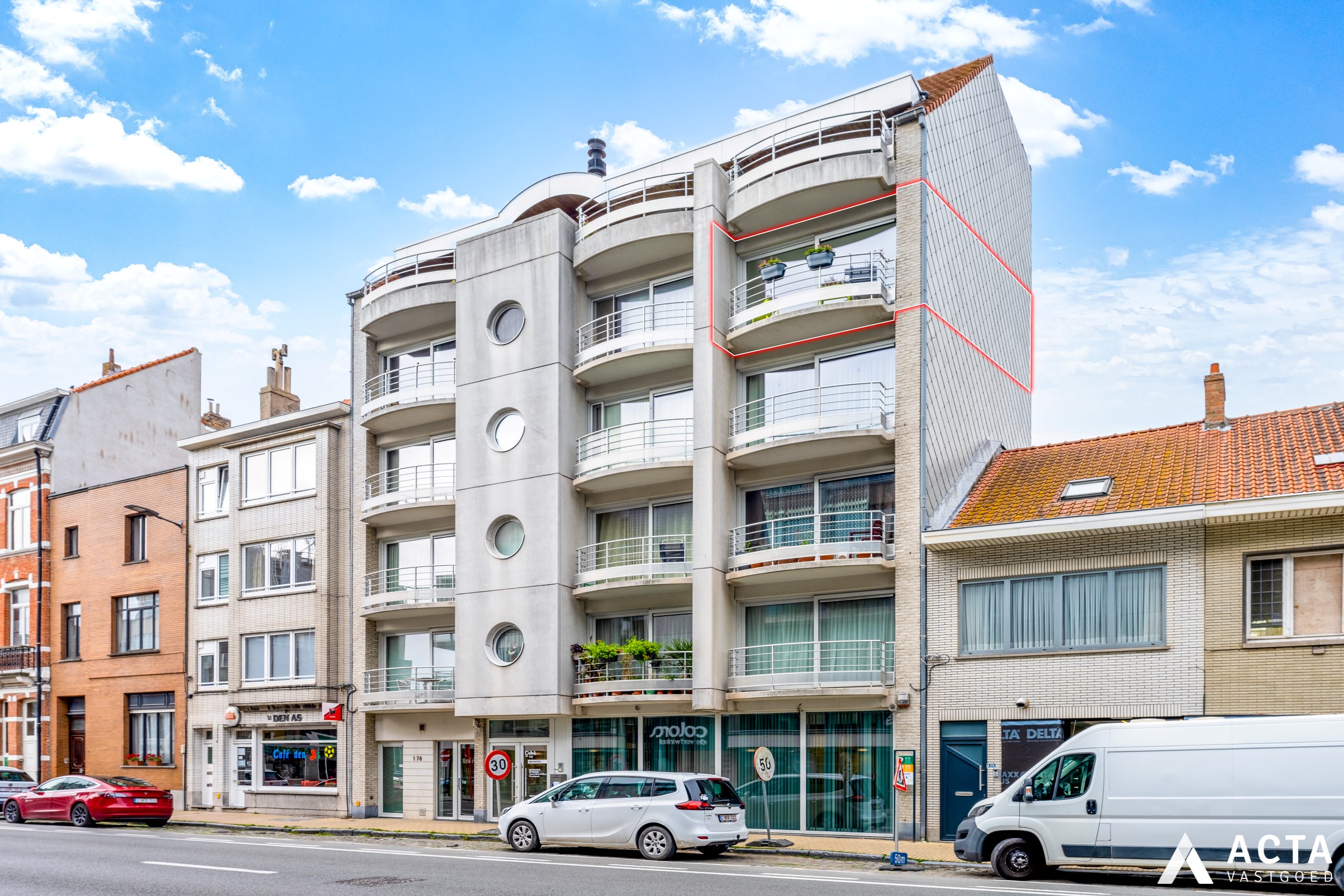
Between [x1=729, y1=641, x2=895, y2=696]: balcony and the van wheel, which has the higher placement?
[x1=729, y1=641, x2=895, y2=696]: balcony

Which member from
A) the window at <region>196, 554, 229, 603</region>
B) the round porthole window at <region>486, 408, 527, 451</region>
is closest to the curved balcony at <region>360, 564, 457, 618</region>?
the round porthole window at <region>486, 408, 527, 451</region>

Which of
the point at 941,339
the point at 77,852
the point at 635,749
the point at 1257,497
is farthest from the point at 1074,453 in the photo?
the point at 77,852

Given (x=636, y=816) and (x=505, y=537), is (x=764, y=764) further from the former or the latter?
(x=505, y=537)

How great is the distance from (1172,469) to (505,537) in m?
13.8

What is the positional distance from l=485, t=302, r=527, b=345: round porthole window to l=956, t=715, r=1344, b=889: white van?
15.5m

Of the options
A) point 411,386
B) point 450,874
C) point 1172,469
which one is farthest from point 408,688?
point 1172,469

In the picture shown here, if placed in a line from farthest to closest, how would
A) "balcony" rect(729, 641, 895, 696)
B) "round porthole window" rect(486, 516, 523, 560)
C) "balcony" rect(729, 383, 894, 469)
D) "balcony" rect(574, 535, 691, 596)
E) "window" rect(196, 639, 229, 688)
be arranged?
"window" rect(196, 639, 229, 688)
"round porthole window" rect(486, 516, 523, 560)
"balcony" rect(574, 535, 691, 596)
"balcony" rect(729, 383, 894, 469)
"balcony" rect(729, 641, 895, 696)

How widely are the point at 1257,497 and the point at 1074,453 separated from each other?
16.5ft

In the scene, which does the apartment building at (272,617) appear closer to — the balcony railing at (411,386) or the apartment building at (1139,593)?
the balcony railing at (411,386)

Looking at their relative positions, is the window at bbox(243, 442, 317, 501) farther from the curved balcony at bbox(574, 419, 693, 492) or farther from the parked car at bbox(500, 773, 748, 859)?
the parked car at bbox(500, 773, 748, 859)

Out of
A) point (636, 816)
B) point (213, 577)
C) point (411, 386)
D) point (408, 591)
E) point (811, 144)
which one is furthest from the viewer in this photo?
point (213, 577)

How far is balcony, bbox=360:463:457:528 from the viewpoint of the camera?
93.3 feet

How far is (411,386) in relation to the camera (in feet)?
97.8

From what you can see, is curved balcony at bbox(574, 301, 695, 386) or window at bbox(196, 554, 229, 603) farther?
window at bbox(196, 554, 229, 603)
